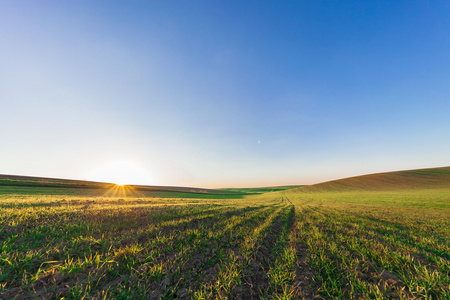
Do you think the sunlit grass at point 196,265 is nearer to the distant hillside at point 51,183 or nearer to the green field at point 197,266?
the green field at point 197,266

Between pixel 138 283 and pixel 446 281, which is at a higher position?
pixel 138 283

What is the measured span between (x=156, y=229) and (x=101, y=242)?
2.31 meters

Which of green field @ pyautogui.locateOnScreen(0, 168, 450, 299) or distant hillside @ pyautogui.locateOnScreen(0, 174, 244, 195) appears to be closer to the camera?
green field @ pyautogui.locateOnScreen(0, 168, 450, 299)

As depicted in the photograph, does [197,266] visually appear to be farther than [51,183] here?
No

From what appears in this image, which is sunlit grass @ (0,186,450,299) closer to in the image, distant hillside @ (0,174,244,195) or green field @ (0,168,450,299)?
green field @ (0,168,450,299)

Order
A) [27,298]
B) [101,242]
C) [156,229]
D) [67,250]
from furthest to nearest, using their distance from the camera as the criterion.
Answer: [156,229], [101,242], [67,250], [27,298]

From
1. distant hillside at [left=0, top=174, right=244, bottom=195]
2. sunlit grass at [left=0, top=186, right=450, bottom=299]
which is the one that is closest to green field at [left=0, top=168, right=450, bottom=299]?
sunlit grass at [left=0, top=186, right=450, bottom=299]

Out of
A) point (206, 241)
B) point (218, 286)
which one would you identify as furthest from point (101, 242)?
point (218, 286)

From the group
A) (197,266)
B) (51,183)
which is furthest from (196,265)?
(51,183)

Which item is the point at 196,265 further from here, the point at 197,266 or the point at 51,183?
the point at 51,183

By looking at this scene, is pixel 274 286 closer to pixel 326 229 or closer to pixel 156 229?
pixel 156 229

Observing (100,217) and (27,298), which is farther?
(100,217)

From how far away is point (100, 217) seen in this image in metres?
8.88

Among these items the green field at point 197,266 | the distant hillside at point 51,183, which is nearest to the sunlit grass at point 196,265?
the green field at point 197,266
